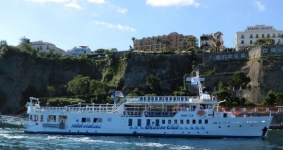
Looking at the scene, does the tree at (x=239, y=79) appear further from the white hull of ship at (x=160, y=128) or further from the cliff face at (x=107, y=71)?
the white hull of ship at (x=160, y=128)

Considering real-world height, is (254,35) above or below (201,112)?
above

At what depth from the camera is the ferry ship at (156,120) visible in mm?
46875

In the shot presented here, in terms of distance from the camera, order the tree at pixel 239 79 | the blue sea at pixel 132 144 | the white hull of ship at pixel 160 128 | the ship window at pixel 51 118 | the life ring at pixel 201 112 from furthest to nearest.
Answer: the tree at pixel 239 79 → the ship window at pixel 51 118 → the life ring at pixel 201 112 → the white hull of ship at pixel 160 128 → the blue sea at pixel 132 144

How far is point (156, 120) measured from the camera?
48.8 m

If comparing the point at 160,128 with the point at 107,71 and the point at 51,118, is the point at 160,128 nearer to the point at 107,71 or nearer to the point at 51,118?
the point at 51,118

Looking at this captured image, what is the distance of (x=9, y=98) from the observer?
99.1 meters

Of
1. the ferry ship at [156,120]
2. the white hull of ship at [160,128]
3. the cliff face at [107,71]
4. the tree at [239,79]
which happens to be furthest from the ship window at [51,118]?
the cliff face at [107,71]

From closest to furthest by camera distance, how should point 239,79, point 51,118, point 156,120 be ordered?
point 156,120 → point 51,118 → point 239,79

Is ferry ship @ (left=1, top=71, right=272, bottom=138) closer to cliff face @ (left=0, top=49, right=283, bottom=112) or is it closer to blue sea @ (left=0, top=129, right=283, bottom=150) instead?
blue sea @ (left=0, top=129, right=283, bottom=150)

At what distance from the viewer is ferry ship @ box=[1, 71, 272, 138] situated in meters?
46.9

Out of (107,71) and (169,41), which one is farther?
(169,41)

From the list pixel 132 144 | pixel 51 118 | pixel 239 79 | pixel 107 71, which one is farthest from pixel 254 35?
pixel 132 144

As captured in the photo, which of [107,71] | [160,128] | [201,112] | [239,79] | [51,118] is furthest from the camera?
[107,71]

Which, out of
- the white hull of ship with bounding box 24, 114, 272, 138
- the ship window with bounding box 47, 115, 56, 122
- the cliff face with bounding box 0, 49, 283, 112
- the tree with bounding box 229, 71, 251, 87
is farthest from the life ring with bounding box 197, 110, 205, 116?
the cliff face with bounding box 0, 49, 283, 112
